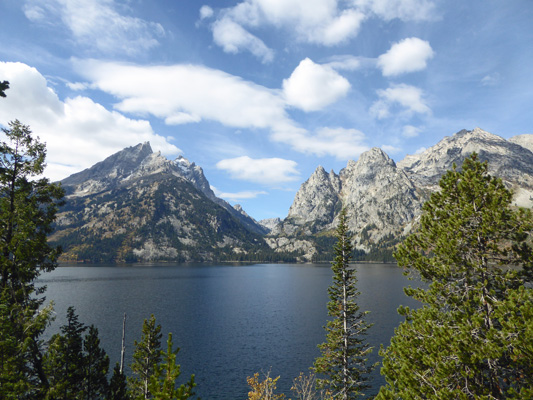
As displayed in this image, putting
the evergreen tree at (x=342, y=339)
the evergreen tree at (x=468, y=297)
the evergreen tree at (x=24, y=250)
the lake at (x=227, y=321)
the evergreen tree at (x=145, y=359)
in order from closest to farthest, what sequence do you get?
1. the evergreen tree at (x=468, y=297)
2. the evergreen tree at (x=24, y=250)
3. the evergreen tree at (x=342, y=339)
4. the evergreen tree at (x=145, y=359)
5. the lake at (x=227, y=321)

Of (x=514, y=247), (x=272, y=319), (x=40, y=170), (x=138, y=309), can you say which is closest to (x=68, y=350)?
(x=40, y=170)

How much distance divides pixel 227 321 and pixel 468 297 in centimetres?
9513

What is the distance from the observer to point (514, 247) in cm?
1694

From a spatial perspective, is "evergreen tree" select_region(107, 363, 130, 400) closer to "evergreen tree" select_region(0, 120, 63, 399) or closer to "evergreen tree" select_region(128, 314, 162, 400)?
"evergreen tree" select_region(128, 314, 162, 400)

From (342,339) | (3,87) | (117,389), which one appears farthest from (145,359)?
(3,87)

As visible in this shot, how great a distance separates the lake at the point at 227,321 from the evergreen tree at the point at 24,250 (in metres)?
39.9

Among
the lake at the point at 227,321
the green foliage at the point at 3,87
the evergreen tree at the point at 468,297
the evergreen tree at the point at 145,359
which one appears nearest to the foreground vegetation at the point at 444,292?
the evergreen tree at the point at 468,297

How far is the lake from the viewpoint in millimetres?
63188

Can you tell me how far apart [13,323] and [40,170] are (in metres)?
→ 10.7

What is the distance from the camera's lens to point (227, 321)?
102 m

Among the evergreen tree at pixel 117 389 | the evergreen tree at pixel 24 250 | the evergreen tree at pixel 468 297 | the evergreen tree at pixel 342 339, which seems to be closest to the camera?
the evergreen tree at pixel 468 297

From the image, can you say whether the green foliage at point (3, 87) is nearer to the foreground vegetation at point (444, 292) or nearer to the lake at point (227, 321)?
the foreground vegetation at point (444, 292)

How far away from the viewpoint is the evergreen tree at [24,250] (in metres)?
18.6

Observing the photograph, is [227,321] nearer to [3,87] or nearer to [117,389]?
[117,389]
